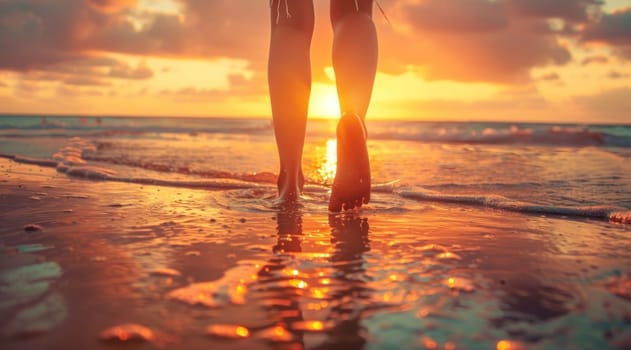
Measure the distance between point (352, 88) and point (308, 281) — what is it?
4.38ft

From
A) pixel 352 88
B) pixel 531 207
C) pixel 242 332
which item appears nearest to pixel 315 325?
pixel 242 332

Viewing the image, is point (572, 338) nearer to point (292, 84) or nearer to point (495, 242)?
point (495, 242)

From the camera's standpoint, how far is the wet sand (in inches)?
39.9

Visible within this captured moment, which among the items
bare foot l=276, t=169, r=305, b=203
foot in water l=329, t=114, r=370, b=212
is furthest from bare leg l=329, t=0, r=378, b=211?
bare foot l=276, t=169, r=305, b=203

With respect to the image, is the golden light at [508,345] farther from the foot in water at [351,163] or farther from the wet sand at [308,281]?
the foot in water at [351,163]

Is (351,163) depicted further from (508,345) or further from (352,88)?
(508,345)

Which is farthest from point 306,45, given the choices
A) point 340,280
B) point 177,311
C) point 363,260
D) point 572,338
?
point 572,338

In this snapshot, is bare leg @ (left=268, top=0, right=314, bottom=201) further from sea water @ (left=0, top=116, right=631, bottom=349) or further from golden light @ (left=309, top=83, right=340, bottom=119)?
sea water @ (left=0, top=116, right=631, bottom=349)

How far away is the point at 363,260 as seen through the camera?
156 centimetres

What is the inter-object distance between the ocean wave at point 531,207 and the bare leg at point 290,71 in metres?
0.98

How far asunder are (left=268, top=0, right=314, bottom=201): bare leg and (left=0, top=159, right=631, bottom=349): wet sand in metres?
0.48

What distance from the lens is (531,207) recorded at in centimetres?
274

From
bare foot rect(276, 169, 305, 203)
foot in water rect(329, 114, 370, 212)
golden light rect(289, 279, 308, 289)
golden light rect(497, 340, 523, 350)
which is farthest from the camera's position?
bare foot rect(276, 169, 305, 203)

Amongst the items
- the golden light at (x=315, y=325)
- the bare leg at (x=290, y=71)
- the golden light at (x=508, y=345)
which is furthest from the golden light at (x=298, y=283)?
the bare leg at (x=290, y=71)
